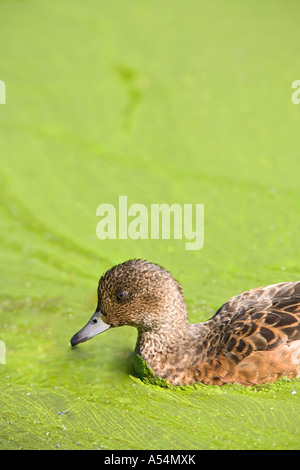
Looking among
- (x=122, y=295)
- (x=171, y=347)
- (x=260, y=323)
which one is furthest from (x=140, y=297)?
(x=260, y=323)

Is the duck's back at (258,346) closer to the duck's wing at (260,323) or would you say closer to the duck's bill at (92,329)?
the duck's wing at (260,323)

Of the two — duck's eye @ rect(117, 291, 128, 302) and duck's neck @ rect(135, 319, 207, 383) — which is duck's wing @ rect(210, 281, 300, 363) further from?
duck's eye @ rect(117, 291, 128, 302)

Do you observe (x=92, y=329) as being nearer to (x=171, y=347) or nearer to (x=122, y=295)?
(x=122, y=295)

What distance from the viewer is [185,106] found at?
299 inches

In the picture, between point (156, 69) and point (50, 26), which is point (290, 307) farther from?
point (50, 26)

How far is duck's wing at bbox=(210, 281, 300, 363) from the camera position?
4.23 metres

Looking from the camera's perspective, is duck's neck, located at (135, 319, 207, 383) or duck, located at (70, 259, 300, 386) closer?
duck, located at (70, 259, 300, 386)

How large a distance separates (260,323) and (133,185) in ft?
8.75

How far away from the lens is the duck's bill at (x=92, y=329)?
4582 mm

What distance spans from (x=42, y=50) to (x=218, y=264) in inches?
171

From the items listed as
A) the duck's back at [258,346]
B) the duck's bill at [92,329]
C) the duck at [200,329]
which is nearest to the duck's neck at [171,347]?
the duck at [200,329]

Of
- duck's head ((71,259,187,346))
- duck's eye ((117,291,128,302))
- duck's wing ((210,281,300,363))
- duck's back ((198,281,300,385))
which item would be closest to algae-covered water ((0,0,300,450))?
duck's back ((198,281,300,385))

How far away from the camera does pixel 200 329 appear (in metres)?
4.57
